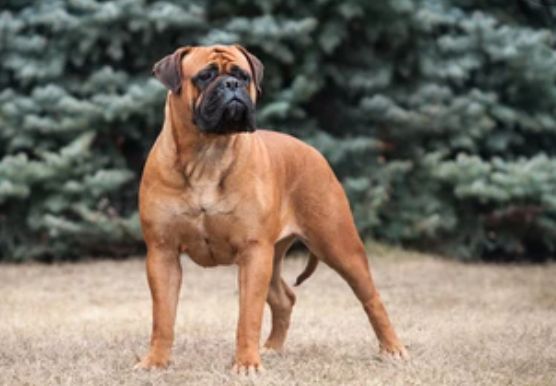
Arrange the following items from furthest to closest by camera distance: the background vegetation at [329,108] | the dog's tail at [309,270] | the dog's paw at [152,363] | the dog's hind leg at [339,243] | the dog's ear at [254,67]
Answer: the background vegetation at [329,108] < the dog's tail at [309,270] < the dog's hind leg at [339,243] < the dog's ear at [254,67] < the dog's paw at [152,363]

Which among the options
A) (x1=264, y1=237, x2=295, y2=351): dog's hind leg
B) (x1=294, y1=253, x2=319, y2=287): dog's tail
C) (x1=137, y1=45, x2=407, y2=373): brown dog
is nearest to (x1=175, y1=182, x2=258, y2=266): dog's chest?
(x1=137, y1=45, x2=407, y2=373): brown dog

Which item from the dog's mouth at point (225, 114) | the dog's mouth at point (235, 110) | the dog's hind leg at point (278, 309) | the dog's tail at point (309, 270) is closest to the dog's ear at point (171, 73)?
the dog's mouth at point (225, 114)

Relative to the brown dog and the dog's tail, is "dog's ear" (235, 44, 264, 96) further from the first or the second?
the dog's tail

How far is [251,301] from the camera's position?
5.08 metres

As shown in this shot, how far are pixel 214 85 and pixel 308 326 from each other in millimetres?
2368

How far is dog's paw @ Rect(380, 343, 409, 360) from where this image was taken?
5.68m

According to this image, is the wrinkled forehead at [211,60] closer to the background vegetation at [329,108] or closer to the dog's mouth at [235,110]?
the dog's mouth at [235,110]

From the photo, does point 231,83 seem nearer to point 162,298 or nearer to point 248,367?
point 162,298

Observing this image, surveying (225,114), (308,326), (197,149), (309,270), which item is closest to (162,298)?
(197,149)

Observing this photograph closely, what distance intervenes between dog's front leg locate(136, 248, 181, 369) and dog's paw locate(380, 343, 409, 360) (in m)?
1.15

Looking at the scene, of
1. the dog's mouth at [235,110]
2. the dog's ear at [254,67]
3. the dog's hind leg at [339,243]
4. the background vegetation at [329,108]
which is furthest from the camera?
the background vegetation at [329,108]

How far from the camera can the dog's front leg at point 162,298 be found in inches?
205

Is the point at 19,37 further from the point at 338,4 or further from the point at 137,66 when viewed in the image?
the point at 338,4

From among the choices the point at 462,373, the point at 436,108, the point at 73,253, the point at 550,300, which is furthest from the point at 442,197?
the point at 462,373
